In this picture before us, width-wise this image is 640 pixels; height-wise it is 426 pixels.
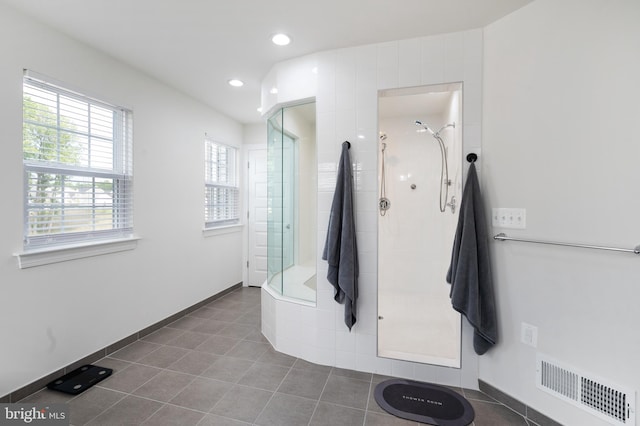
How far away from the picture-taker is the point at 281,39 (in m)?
2.15

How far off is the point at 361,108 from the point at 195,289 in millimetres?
2835

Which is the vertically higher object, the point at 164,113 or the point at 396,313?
the point at 164,113

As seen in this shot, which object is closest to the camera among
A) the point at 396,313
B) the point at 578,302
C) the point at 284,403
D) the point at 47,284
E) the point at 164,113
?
the point at 578,302

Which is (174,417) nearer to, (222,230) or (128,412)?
(128,412)

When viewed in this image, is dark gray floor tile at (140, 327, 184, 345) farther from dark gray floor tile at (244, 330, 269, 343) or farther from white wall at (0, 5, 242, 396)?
dark gray floor tile at (244, 330, 269, 343)

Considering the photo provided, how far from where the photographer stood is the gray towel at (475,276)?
1858 mm

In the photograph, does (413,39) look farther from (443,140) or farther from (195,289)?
(195,289)

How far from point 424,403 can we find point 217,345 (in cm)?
178

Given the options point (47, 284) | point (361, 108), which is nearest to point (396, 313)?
point (361, 108)

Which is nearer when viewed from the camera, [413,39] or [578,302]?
[578,302]

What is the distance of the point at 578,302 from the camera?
60.9 inches

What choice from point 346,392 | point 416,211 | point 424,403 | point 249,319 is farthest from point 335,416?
point 416,211

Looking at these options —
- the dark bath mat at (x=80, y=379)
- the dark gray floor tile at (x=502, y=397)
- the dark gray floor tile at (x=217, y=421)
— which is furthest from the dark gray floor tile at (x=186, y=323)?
the dark gray floor tile at (x=502, y=397)

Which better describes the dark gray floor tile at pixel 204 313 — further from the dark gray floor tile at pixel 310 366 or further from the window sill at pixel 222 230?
the dark gray floor tile at pixel 310 366
